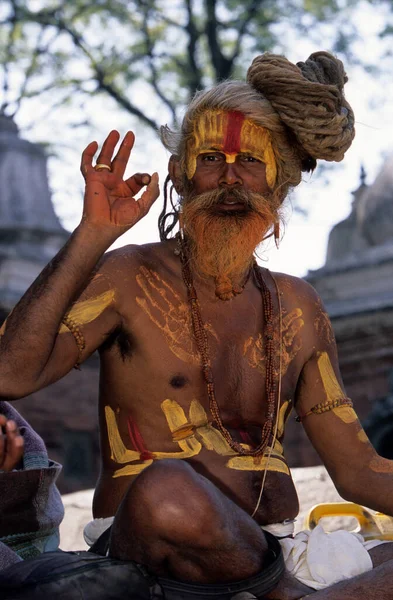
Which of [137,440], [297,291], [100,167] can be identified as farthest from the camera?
[297,291]

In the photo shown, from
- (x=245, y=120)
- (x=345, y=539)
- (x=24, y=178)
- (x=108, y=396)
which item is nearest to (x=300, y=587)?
(x=345, y=539)

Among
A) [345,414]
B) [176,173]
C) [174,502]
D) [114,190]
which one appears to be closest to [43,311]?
[114,190]

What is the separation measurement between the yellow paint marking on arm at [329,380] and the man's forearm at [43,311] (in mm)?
970

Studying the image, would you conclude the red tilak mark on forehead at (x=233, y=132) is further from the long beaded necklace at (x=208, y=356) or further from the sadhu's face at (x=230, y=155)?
the long beaded necklace at (x=208, y=356)

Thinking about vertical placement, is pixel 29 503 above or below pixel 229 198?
below

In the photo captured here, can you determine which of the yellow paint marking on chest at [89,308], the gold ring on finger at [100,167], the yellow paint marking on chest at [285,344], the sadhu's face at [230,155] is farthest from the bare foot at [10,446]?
the sadhu's face at [230,155]

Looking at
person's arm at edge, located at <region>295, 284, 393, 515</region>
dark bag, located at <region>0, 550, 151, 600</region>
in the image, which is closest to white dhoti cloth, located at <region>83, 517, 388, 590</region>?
person's arm at edge, located at <region>295, 284, 393, 515</region>

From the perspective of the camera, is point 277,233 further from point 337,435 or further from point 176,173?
point 337,435

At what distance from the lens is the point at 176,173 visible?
3820 millimetres

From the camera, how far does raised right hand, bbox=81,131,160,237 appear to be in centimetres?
323

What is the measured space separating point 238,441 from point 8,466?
922 mm

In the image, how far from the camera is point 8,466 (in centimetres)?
275

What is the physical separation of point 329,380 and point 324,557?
2.56 feet

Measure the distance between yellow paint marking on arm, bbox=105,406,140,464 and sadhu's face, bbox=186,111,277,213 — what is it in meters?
0.82
